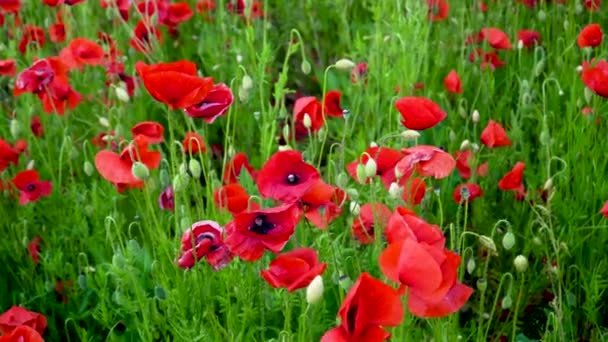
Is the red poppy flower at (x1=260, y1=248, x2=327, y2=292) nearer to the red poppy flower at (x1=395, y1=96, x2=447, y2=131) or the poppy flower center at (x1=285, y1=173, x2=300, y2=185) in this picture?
the poppy flower center at (x1=285, y1=173, x2=300, y2=185)

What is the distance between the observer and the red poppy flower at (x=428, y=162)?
1.67 meters

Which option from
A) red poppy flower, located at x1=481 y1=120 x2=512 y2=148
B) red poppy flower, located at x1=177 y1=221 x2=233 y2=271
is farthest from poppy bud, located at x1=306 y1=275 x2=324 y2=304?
red poppy flower, located at x1=481 y1=120 x2=512 y2=148

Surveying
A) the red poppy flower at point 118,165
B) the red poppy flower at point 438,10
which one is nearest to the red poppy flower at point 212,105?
the red poppy flower at point 118,165

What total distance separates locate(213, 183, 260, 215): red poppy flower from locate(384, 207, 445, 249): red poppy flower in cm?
33

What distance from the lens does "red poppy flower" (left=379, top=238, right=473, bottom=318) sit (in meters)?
1.28

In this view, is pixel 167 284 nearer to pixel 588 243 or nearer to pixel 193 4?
pixel 588 243

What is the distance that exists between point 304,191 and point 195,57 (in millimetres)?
2071

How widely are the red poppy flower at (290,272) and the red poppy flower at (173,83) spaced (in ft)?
1.20

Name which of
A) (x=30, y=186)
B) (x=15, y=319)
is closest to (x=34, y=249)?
(x=30, y=186)

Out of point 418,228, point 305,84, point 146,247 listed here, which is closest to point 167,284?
point 146,247

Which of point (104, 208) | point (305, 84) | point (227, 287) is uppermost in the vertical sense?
point (227, 287)

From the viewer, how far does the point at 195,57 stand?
3564 millimetres

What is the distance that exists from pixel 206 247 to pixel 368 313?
397mm

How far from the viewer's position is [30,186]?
233 centimetres
